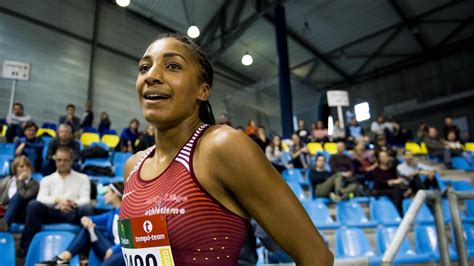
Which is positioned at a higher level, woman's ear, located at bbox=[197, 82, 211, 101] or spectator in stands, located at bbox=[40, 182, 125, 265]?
woman's ear, located at bbox=[197, 82, 211, 101]

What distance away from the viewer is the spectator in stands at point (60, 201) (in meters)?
4.04

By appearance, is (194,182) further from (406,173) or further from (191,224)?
(406,173)

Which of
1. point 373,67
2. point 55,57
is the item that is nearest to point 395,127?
point 373,67

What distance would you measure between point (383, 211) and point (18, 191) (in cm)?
533

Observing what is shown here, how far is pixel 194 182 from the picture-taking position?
98 cm

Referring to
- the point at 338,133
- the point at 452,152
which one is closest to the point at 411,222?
the point at 452,152

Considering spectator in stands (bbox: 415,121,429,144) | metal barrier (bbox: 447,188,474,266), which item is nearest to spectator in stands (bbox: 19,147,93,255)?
metal barrier (bbox: 447,188,474,266)

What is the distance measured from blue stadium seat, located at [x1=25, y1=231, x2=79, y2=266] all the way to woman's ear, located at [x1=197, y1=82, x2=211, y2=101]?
3.07 m

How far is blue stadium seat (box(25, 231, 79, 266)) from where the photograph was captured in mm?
3453

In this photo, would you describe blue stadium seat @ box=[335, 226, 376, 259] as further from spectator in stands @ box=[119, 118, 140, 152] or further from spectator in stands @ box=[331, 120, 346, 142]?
spectator in stands @ box=[331, 120, 346, 142]

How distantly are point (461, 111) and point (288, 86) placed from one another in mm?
9390

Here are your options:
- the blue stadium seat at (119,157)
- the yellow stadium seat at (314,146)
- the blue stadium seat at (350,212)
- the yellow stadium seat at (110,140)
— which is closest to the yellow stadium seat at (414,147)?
the yellow stadium seat at (314,146)

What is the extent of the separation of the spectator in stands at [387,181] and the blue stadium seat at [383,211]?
15.6 inches

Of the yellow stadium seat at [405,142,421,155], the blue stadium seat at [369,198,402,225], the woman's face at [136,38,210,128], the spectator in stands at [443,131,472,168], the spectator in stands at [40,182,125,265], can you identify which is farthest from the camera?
the yellow stadium seat at [405,142,421,155]
